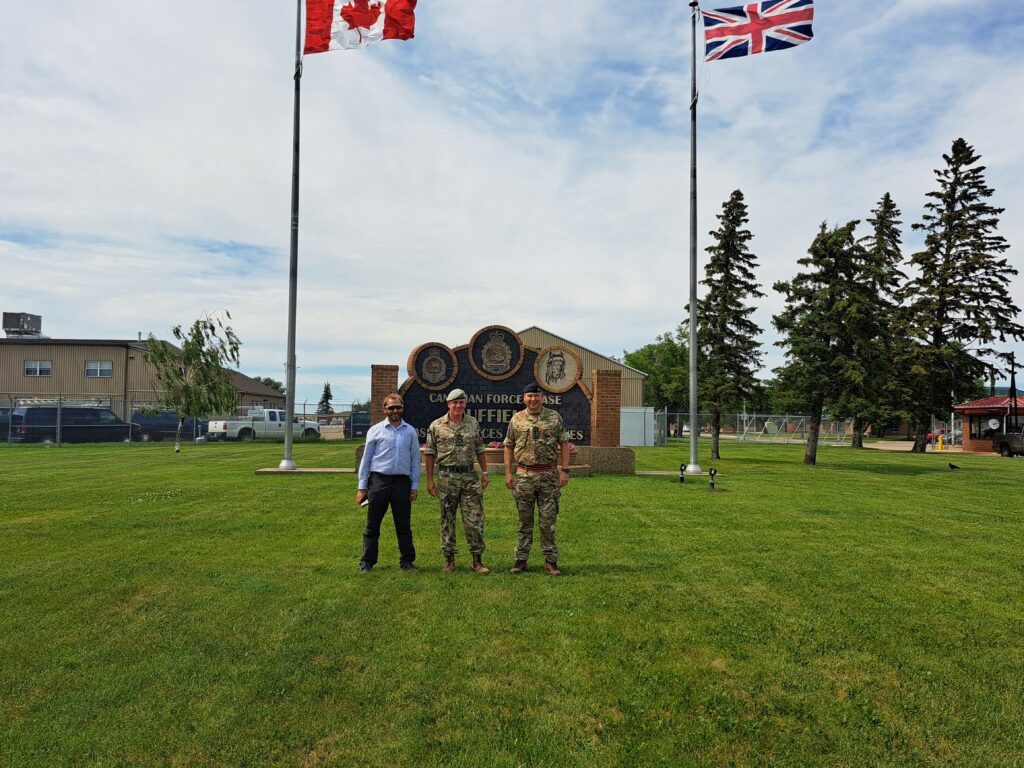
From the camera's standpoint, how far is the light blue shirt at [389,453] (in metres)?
6.53

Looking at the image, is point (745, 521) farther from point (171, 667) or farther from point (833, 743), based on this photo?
point (171, 667)

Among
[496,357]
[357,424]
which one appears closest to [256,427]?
[357,424]

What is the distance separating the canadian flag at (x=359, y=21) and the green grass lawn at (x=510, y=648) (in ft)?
38.3

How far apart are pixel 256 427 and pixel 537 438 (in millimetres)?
31773

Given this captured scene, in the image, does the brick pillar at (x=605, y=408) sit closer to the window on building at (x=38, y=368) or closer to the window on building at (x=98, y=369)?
the window on building at (x=98, y=369)

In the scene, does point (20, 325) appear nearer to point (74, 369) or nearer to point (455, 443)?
point (74, 369)

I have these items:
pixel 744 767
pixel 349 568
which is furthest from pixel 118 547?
pixel 744 767

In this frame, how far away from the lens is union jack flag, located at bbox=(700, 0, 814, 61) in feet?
47.9

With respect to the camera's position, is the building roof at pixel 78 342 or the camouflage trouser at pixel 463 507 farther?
the building roof at pixel 78 342

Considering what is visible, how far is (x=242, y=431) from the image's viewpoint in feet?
113

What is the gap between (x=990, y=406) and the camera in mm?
35812

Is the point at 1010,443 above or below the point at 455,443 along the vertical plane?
below

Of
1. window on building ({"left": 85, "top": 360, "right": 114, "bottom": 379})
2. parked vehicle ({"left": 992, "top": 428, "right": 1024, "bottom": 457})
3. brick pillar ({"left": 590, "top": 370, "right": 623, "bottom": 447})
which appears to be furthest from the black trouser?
window on building ({"left": 85, "top": 360, "right": 114, "bottom": 379})

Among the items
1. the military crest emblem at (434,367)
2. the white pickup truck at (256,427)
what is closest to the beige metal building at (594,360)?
the white pickup truck at (256,427)
